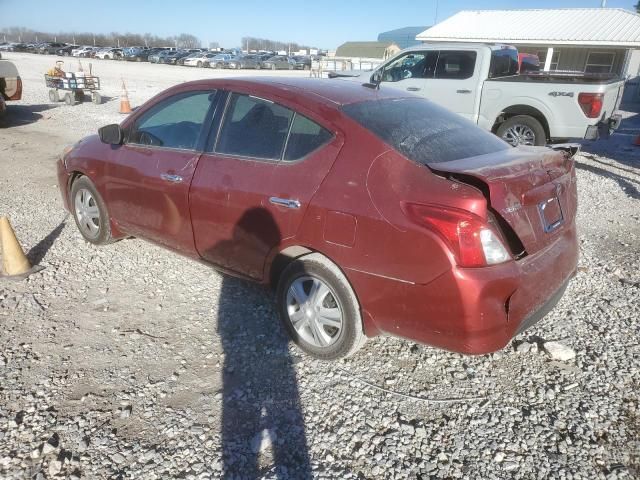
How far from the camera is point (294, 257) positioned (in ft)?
9.82

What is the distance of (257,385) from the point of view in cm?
286

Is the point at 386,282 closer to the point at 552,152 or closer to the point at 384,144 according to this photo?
the point at 384,144

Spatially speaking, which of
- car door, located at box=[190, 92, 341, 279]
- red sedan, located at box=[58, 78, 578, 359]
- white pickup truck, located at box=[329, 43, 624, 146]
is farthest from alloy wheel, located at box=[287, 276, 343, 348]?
white pickup truck, located at box=[329, 43, 624, 146]

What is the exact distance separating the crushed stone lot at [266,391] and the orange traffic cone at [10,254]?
0.17 m

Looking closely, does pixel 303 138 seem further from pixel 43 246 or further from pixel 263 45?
pixel 263 45

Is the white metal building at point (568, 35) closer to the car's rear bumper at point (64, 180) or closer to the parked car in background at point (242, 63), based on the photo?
the car's rear bumper at point (64, 180)

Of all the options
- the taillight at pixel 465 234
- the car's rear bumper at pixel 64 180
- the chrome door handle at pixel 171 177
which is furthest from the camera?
the car's rear bumper at pixel 64 180

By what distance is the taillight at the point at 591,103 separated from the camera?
300 inches

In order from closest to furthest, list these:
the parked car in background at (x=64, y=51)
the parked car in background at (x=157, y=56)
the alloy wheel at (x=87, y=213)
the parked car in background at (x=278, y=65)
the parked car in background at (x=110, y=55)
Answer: the alloy wheel at (x=87, y=213)
the parked car in background at (x=278, y=65)
the parked car in background at (x=157, y=56)
the parked car in background at (x=110, y=55)
the parked car in background at (x=64, y=51)

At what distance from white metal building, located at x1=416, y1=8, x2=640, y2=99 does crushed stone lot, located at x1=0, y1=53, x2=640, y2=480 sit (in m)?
20.5

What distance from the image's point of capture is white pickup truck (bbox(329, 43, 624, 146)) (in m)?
7.88

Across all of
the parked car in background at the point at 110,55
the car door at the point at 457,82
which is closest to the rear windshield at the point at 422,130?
the car door at the point at 457,82

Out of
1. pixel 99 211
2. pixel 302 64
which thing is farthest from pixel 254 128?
pixel 302 64

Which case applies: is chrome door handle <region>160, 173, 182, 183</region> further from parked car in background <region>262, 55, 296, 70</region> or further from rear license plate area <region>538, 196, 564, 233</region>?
parked car in background <region>262, 55, 296, 70</region>
